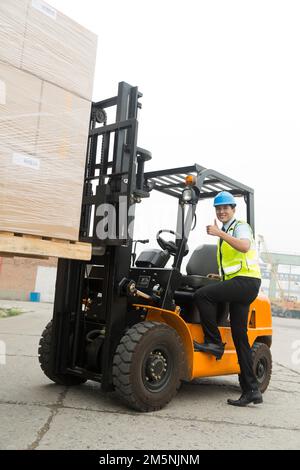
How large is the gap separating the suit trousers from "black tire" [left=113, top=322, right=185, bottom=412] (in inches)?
16.3

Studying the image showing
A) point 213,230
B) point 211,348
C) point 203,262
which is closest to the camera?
point 213,230

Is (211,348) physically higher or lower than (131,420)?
higher

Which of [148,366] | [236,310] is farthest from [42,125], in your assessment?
[236,310]

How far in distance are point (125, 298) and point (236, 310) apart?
111 cm

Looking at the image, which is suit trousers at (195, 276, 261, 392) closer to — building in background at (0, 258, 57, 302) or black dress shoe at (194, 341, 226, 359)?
black dress shoe at (194, 341, 226, 359)

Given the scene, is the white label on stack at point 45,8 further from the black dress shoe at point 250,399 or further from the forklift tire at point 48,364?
the black dress shoe at point 250,399

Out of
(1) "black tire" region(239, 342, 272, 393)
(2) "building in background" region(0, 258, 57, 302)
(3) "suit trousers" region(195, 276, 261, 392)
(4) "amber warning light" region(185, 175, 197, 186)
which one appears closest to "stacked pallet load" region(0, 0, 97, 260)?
(4) "amber warning light" region(185, 175, 197, 186)

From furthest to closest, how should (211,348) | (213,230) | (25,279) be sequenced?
(25,279), (211,348), (213,230)

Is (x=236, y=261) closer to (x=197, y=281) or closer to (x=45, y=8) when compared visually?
(x=197, y=281)

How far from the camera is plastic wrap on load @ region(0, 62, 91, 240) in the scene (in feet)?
9.78

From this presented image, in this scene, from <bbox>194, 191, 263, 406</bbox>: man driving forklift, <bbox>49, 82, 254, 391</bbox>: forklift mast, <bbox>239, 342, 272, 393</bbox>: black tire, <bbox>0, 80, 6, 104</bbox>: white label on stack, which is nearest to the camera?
<bbox>0, 80, 6, 104</bbox>: white label on stack

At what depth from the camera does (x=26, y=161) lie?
3.05 meters

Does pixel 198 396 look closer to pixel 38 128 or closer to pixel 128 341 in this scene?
pixel 128 341

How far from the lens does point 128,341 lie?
153 inches
